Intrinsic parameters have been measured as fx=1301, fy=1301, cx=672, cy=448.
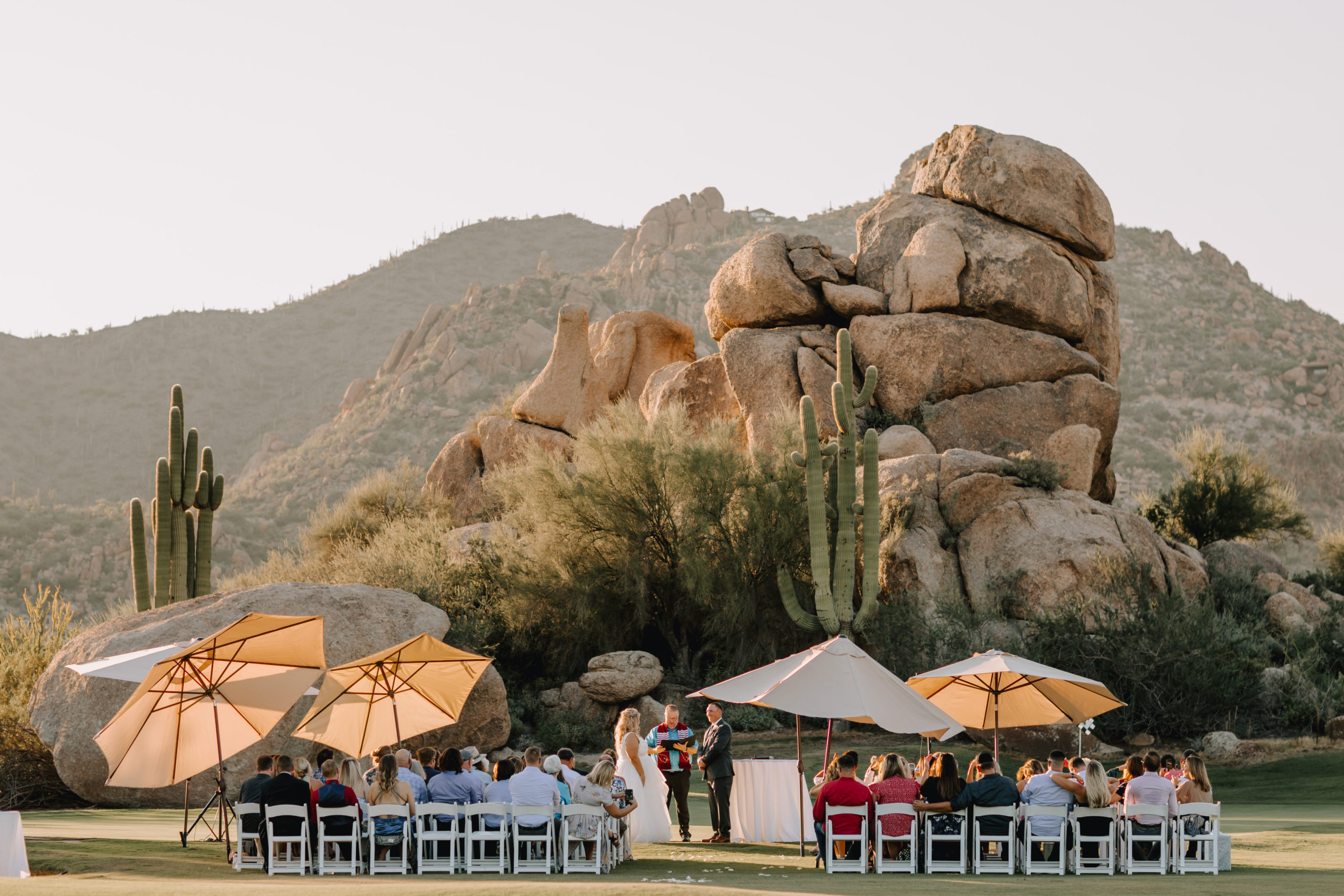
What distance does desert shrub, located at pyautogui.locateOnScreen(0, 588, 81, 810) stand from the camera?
1784 cm

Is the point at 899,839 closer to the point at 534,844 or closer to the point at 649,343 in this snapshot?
the point at 534,844

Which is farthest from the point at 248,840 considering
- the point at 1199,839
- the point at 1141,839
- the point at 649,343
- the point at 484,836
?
the point at 649,343

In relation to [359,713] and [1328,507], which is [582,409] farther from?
[1328,507]

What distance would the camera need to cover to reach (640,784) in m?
12.1

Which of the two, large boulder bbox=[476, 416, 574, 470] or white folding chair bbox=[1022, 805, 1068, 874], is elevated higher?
large boulder bbox=[476, 416, 574, 470]

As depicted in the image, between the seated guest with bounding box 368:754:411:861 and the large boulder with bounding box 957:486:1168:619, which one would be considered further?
the large boulder with bounding box 957:486:1168:619

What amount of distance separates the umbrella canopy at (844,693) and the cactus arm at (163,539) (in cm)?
1250

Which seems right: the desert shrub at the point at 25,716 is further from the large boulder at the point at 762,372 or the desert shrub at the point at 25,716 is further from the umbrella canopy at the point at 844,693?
the large boulder at the point at 762,372

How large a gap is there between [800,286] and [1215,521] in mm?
12479

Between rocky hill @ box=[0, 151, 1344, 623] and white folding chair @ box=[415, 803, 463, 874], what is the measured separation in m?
33.7

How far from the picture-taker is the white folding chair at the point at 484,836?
33.1 ft

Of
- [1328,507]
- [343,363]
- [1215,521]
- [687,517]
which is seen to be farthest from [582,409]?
[343,363]

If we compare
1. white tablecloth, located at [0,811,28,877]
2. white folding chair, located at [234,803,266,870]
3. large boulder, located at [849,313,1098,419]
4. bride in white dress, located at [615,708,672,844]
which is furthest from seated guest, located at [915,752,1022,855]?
large boulder, located at [849,313,1098,419]

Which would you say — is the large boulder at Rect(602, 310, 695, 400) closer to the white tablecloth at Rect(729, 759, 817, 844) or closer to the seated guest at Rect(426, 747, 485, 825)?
the white tablecloth at Rect(729, 759, 817, 844)
